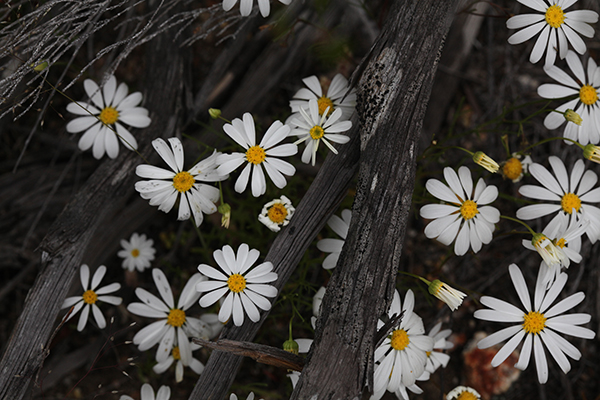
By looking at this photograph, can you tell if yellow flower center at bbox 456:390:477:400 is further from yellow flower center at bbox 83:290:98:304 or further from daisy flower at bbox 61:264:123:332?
yellow flower center at bbox 83:290:98:304

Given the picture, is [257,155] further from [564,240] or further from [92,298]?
[564,240]

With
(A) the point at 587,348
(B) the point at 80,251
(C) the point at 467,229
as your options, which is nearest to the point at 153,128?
(B) the point at 80,251

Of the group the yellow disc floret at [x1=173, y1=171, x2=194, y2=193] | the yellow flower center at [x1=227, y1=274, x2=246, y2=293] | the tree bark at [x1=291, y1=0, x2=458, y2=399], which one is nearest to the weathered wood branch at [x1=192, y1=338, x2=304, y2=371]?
the tree bark at [x1=291, y1=0, x2=458, y2=399]

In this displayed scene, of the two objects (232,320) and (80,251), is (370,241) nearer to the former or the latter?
(232,320)

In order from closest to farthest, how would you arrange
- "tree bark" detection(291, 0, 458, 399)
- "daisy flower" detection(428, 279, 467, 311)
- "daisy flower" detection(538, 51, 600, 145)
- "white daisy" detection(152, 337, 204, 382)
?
"tree bark" detection(291, 0, 458, 399), "daisy flower" detection(428, 279, 467, 311), "daisy flower" detection(538, 51, 600, 145), "white daisy" detection(152, 337, 204, 382)

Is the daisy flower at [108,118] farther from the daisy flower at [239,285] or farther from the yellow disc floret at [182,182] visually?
the daisy flower at [239,285]

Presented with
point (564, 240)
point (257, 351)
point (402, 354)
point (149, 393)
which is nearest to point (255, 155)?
point (257, 351)
